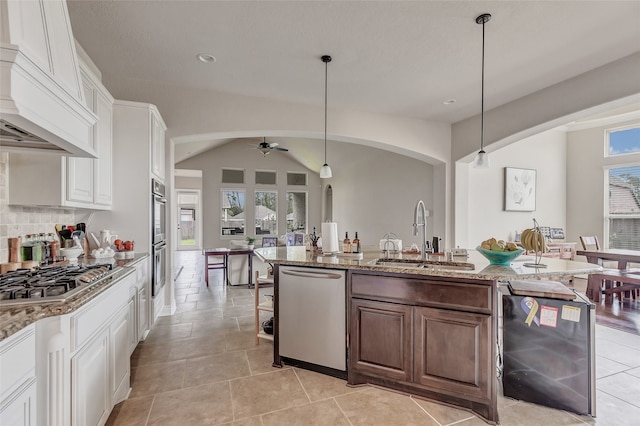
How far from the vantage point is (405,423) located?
72.2 inches

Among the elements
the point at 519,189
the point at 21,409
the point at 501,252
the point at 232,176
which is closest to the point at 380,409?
the point at 501,252

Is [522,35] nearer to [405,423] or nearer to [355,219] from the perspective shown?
[405,423]

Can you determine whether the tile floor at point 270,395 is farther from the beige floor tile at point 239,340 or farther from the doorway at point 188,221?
the doorway at point 188,221

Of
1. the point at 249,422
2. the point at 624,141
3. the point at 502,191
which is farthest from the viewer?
the point at 502,191

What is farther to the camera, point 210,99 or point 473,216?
point 473,216

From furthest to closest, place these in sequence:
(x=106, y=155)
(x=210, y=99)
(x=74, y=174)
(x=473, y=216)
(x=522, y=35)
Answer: (x=473, y=216), (x=210, y=99), (x=106, y=155), (x=522, y=35), (x=74, y=174)

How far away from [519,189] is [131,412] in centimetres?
712

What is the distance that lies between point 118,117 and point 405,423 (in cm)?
362

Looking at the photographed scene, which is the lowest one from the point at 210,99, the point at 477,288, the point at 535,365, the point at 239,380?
the point at 239,380

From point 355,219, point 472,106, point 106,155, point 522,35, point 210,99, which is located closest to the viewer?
point 522,35

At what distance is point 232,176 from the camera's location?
33.4ft

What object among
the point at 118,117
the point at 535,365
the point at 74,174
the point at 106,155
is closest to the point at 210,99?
the point at 118,117

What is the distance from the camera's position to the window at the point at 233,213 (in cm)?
1020

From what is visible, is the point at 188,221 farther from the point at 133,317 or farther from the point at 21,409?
the point at 21,409
